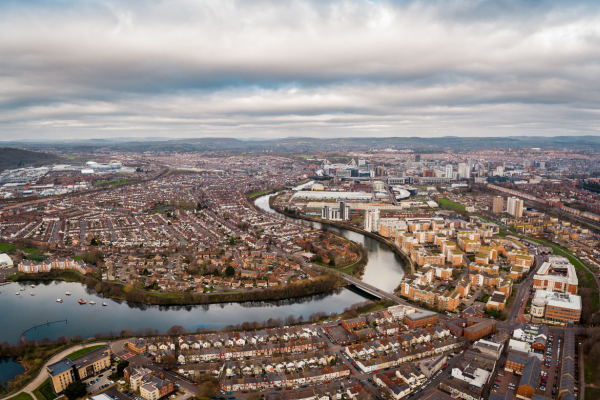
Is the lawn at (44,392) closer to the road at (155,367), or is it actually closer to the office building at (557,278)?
the road at (155,367)

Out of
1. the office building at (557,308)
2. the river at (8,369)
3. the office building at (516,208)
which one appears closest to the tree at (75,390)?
the river at (8,369)

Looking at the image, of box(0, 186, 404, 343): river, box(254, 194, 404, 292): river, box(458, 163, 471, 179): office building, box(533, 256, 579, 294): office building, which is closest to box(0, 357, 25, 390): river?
box(0, 186, 404, 343): river

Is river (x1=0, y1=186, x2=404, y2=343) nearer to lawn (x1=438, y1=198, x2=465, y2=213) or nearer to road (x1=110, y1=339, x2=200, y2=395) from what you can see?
road (x1=110, y1=339, x2=200, y2=395)

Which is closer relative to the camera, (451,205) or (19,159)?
(451,205)

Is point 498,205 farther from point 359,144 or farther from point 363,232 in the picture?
point 359,144

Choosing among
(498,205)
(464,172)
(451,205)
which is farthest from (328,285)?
(464,172)
